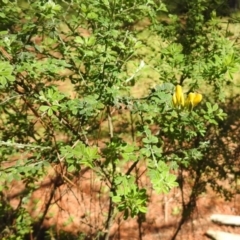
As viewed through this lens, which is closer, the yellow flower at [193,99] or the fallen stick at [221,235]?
the yellow flower at [193,99]

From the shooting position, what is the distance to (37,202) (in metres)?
5.17

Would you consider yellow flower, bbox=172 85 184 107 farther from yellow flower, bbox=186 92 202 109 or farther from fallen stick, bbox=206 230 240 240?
fallen stick, bbox=206 230 240 240

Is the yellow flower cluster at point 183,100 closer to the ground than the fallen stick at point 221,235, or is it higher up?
higher up

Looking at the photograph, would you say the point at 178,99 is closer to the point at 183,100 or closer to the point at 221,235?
the point at 183,100

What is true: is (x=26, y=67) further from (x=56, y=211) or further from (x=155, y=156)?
(x=56, y=211)

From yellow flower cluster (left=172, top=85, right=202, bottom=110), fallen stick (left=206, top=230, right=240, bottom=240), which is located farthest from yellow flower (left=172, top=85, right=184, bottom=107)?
fallen stick (left=206, top=230, right=240, bottom=240)

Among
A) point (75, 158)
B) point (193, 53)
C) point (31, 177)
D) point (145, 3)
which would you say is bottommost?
point (75, 158)

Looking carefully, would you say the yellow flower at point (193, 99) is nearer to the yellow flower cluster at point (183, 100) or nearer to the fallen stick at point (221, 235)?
the yellow flower cluster at point (183, 100)

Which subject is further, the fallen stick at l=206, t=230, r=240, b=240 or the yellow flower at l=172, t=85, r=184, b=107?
the fallen stick at l=206, t=230, r=240, b=240

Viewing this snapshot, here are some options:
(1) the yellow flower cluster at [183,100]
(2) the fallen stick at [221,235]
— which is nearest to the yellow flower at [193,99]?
(1) the yellow flower cluster at [183,100]

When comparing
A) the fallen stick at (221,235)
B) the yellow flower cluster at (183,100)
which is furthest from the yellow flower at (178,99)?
the fallen stick at (221,235)

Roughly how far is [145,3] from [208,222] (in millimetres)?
3408

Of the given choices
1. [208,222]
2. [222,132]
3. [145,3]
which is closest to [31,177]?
[145,3]

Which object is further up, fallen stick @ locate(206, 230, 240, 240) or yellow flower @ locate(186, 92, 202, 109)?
yellow flower @ locate(186, 92, 202, 109)
